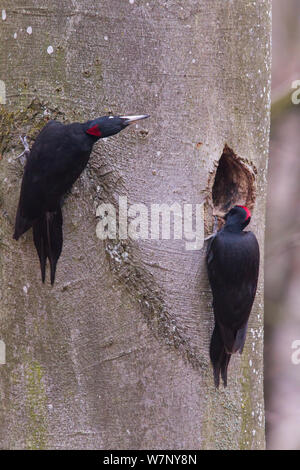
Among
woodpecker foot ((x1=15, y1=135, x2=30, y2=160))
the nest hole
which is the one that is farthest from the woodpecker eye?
the nest hole

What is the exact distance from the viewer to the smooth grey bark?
1.89 meters

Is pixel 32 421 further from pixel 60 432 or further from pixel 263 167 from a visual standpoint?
pixel 263 167

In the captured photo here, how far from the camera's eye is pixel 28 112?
6.34 ft

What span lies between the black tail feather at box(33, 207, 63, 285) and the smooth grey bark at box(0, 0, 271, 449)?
0.02 metres

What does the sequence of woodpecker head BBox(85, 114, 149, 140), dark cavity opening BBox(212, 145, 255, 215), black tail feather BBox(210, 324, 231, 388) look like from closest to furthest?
woodpecker head BBox(85, 114, 149, 140), black tail feather BBox(210, 324, 231, 388), dark cavity opening BBox(212, 145, 255, 215)

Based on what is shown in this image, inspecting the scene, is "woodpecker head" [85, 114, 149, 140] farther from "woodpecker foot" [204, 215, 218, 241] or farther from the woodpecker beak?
"woodpecker foot" [204, 215, 218, 241]

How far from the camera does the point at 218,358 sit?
1979mm

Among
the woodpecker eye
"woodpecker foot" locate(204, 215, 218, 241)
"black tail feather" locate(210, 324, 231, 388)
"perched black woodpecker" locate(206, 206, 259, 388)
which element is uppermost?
the woodpecker eye

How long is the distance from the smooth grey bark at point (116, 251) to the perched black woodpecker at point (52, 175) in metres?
0.04

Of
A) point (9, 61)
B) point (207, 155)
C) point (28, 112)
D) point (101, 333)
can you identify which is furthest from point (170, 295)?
point (9, 61)

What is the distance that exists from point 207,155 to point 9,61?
64cm

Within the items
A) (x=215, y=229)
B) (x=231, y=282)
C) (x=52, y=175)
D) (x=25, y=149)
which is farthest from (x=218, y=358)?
(x=25, y=149)

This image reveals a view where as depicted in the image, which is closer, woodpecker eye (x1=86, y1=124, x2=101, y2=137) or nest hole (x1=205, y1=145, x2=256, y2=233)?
woodpecker eye (x1=86, y1=124, x2=101, y2=137)
